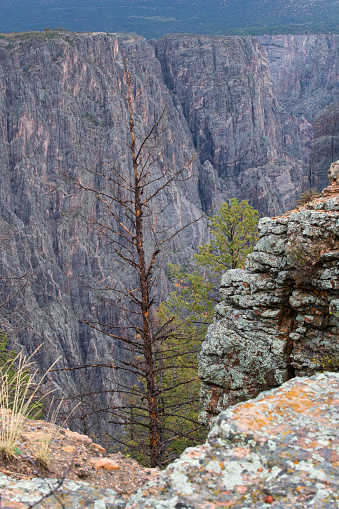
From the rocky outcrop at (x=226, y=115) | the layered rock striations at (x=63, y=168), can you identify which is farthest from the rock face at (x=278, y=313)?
the rocky outcrop at (x=226, y=115)

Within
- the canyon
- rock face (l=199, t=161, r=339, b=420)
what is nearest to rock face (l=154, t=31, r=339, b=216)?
the canyon

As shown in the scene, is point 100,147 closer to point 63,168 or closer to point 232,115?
point 63,168

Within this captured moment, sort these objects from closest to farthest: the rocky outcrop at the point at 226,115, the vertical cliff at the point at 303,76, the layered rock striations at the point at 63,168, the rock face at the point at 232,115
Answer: the layered rock striations at the point at 63,168 → the rock face at the point at 232,115 → the rocky outcrop at the point at 226,115 → the vertical cliff at the point at 303,76

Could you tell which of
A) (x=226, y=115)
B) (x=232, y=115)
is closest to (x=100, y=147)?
(x=226, y=115)

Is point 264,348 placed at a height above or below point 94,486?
below

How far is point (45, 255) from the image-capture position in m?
97.9

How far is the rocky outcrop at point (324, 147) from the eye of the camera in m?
60.1

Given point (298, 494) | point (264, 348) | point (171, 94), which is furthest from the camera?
point (171, 94)

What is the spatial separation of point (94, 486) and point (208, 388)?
16.5 feet

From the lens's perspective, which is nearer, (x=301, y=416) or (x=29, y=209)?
(x=301, y=416)

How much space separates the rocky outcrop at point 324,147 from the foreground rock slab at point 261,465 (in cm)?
5945

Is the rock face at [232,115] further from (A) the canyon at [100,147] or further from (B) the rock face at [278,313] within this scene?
(B) the rock face at [278,313]

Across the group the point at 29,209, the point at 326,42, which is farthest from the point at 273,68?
the point at 29,209

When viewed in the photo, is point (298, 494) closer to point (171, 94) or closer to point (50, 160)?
point (50, 160)
